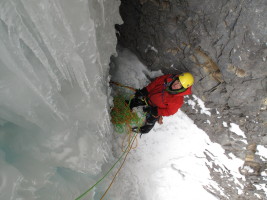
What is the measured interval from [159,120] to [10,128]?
1.71 meters

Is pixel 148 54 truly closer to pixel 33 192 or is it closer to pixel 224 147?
pixel 224 147

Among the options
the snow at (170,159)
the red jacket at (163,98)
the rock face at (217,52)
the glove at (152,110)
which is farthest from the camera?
the snow at (170,159)

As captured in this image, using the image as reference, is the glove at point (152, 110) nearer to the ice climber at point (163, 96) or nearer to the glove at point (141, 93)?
the ice climber at point (163, 96)

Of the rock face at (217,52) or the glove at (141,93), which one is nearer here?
the rock face at (217,52)

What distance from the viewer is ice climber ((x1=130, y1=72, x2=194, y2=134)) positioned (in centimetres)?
236

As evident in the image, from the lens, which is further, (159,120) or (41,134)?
(159,120)

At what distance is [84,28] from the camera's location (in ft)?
4.56

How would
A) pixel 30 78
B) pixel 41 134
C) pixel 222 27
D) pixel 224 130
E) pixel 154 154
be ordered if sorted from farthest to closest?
1. pixel 154 154
2. pixel 224 130
3. pixel 222 27
4. pixel 41 134
5. pixel 30 78

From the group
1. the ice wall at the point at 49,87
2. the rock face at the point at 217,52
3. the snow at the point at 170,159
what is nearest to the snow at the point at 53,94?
the ice wall at the point at 49,87

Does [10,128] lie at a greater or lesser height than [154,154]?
lesser

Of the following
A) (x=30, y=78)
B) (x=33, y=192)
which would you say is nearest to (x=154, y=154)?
(x=33, y=192)

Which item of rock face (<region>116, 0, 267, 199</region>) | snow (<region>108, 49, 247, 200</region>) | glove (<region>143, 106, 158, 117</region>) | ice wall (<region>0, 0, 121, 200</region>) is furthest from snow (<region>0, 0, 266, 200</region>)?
glove (<region>143, 106, 158, 117</region>)

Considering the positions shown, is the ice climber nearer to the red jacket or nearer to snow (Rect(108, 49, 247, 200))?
the red jacket

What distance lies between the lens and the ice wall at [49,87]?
122cm
